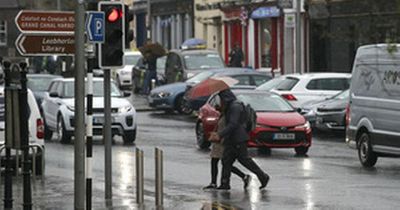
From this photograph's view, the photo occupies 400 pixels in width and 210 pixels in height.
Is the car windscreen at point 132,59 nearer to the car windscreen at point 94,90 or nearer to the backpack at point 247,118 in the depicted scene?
the car windscreen at point 94,90

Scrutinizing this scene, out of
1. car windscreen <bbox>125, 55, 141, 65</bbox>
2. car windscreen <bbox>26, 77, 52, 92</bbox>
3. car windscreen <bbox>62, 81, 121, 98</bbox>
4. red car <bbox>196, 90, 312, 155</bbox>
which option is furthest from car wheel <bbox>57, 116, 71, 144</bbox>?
car windscreen <bbox>125, 55, 141, 65</bbox>

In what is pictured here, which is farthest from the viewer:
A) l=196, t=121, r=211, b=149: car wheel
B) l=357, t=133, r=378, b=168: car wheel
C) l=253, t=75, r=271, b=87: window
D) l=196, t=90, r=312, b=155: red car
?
l=253, t=75, r=271, b=87: window

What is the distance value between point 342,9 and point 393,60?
86.6 ft

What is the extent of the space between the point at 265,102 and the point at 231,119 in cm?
881

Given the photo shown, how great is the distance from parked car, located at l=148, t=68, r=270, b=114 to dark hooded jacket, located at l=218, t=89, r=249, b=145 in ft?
65.6

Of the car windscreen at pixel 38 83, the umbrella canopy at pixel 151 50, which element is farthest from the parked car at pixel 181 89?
the umbrella canopy at pixel 151 50

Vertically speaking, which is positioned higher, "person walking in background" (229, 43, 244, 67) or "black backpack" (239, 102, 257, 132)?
"person walking in background" (229, 43, 244, 67)

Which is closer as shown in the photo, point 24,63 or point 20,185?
point 24,63

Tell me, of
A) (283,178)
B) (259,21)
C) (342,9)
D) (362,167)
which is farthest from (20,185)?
(259,21)

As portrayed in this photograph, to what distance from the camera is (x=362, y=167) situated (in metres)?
24.3

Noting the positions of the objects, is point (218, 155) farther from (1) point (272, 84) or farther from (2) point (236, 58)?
(2) point (236, 58)

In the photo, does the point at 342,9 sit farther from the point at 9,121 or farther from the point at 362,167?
the point at 9,121

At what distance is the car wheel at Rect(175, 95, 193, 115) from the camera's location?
38756 mm

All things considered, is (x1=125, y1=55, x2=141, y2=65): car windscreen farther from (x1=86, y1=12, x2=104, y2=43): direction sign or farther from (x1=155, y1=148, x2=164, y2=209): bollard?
(x1=155, y1=148, x2=164, y2=209): bollard
